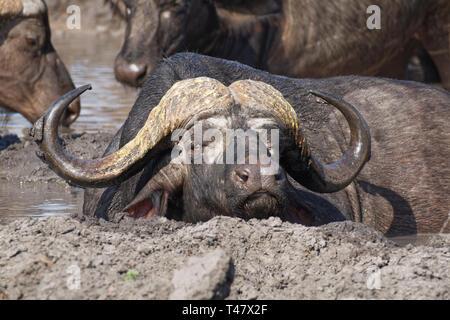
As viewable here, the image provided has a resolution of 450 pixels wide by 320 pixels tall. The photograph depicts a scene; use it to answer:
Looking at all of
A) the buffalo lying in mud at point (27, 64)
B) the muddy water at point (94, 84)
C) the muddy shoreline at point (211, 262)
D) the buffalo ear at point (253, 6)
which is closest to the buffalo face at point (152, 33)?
the muddy water at point (94, 84)

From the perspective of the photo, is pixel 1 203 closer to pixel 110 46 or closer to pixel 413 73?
pixel 413 73

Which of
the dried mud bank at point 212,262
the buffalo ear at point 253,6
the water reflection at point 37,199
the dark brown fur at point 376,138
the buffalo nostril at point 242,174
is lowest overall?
the water reflection at point 37,199

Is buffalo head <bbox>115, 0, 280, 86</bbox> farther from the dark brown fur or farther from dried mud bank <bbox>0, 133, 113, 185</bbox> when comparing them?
the dark brown fur

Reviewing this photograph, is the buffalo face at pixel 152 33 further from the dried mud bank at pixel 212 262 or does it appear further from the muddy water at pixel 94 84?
the dried mud bank at pixel 212 262

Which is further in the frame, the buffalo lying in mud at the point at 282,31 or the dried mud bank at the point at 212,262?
the buffalo lying in mud at the point at 282,31

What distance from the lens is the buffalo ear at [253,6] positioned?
902cm

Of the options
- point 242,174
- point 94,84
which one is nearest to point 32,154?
point 242,174

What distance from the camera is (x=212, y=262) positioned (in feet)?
10.8

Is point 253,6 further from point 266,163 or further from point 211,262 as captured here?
point 211,262

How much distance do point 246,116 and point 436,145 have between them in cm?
194

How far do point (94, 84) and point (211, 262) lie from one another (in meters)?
9.78

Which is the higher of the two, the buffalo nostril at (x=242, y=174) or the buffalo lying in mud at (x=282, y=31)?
the buffalo nostril at (x=242, y=174)

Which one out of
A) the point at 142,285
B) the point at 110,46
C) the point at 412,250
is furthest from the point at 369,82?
the point at 110,46

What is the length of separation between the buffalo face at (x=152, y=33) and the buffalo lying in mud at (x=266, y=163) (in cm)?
298
